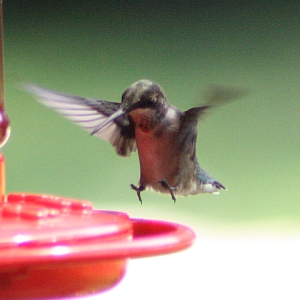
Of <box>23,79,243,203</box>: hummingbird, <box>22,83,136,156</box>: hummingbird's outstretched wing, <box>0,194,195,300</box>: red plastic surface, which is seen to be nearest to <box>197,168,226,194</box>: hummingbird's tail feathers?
<box>23,79,243,203</box>: hummingbird

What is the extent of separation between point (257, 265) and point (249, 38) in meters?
0.78

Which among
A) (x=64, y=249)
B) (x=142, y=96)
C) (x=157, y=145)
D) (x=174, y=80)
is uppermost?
(x=174, y=80)

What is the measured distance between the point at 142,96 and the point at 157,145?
0.52 feet

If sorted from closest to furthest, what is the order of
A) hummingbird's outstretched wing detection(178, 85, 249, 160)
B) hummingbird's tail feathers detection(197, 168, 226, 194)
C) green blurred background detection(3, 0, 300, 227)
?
hummingbird's outstretched wing detection(178, 85, 249, 160), hummingbird's tail feathers detection(197, 168, 226, 194), green blurred background detection(3, 0, 300, 227)

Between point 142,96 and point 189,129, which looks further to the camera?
point 189,129

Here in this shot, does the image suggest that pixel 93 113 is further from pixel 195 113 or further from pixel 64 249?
pixel 64 249

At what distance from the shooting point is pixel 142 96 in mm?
1303

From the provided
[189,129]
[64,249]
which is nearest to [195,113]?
[189,129]

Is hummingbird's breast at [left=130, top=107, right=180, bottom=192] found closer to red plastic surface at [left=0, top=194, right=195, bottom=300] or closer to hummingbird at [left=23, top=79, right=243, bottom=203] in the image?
hummingbird at [left=23, top=79, right=243, bottom=203]

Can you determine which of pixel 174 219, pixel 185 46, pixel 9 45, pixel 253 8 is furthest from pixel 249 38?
pixel 9 45

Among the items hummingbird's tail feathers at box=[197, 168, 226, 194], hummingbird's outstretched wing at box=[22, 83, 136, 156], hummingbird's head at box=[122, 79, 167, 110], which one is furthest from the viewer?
hummingbird's tail feathers at box=[197, 168, 226, 194]

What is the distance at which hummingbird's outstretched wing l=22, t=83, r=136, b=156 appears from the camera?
137 cm

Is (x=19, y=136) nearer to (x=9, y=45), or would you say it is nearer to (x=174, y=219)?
(x=9, y=45)

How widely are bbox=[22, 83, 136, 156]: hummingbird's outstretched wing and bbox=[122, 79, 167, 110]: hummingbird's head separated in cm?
7
